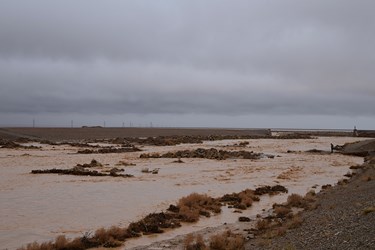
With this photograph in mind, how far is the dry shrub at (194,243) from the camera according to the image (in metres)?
11.3

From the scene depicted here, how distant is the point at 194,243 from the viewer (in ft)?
38.7

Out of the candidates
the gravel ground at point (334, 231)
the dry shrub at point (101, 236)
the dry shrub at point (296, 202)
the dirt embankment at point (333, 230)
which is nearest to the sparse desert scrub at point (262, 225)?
the dirt embankment at point (333, 230)

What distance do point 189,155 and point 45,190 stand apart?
25897mm

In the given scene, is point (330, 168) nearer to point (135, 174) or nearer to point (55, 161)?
point (135, 174)

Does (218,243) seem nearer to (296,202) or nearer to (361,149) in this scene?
(296,202)

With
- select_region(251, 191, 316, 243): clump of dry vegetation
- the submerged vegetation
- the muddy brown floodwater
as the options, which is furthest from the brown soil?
select_region(251, 191, 316, 243): clump of dry vegetation

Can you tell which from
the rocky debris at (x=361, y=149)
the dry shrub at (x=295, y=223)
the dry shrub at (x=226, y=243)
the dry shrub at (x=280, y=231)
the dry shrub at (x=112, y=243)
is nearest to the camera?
the dry shrub at (x=226, y=243)

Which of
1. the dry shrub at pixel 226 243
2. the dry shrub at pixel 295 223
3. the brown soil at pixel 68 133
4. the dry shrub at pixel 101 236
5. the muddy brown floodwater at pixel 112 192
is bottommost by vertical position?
the muddy brown floodwater at pixel 112 192

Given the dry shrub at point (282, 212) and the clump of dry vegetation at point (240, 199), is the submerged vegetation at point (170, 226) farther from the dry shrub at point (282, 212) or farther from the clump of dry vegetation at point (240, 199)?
the dry shrub at point (282, 212)

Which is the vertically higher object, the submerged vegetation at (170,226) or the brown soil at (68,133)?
the brown soil at (68,133)

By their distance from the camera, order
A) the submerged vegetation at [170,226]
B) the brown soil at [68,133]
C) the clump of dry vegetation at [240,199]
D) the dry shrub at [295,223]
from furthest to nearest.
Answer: the brown soil at [68,133] < the clump of dry vegetation at [240,199] < the dry shrub at [295,223] < the submerged vegetation at [170,226]

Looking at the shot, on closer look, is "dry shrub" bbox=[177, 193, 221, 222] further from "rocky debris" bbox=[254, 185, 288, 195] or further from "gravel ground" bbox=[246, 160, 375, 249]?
"gravel ground" bbox=[246, 160, 375, 249]

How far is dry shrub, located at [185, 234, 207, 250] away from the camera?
443 inches

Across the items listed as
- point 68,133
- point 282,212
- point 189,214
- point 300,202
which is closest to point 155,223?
point 189,214
